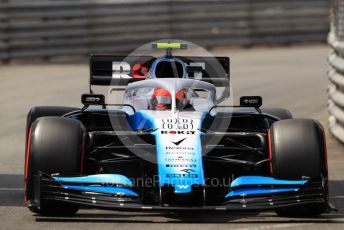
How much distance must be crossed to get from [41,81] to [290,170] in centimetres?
1498

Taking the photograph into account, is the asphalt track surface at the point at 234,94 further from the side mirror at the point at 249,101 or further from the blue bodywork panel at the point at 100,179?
the side mirror at the point at 249,101

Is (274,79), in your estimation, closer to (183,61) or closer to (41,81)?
(41,81)

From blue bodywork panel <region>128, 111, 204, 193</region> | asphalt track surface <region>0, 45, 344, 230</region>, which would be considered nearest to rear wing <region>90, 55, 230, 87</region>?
asphalt track surface <region>0, 45, 344, 230</region>

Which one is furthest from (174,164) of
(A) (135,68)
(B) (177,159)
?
(A) (135,68)

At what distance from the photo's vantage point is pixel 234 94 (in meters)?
20.5

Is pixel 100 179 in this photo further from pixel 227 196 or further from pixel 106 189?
pixel 227 196

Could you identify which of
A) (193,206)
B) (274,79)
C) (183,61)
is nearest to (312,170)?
(193,206)

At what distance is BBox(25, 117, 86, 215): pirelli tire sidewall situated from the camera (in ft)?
29.0

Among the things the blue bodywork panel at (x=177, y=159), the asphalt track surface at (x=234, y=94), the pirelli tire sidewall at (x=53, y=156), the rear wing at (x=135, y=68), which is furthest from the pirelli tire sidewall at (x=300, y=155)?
the rear wing at (x=135, y=68)

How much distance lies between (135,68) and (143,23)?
1633 cm

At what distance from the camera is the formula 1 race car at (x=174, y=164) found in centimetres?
868

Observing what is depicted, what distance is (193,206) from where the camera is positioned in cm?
858

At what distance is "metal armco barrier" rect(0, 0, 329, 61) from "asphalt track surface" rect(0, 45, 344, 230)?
499 millimetres

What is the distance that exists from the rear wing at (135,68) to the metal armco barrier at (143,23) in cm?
1432
